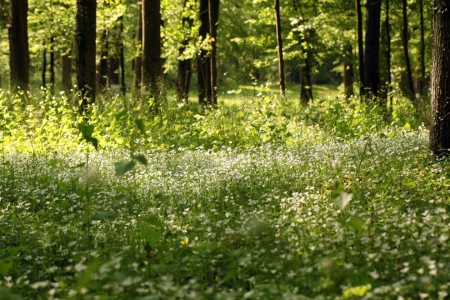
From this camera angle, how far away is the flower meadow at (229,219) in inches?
165

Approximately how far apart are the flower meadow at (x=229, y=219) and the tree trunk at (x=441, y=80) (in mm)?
366

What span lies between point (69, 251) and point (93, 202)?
67.2 inches

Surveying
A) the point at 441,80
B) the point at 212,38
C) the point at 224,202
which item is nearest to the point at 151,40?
the point at 212,38

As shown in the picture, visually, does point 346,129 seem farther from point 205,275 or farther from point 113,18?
point 113,18

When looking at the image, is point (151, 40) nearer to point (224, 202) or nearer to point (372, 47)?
point (372, 47)

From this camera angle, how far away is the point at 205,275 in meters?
4.66

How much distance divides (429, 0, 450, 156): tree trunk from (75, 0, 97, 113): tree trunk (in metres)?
8.29

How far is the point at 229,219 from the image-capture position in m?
5.86

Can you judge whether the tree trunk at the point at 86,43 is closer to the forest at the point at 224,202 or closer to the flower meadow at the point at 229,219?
the forest at the point at 224,202

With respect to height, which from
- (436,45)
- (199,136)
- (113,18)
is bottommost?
(199,136)

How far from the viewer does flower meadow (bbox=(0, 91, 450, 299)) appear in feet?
13.8

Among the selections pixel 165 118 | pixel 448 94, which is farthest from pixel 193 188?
pixel 165 118

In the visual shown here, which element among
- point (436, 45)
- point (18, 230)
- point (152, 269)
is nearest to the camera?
point (152, 269)

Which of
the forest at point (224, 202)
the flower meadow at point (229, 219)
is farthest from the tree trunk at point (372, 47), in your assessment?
the flower meadow at point (229, 219)
